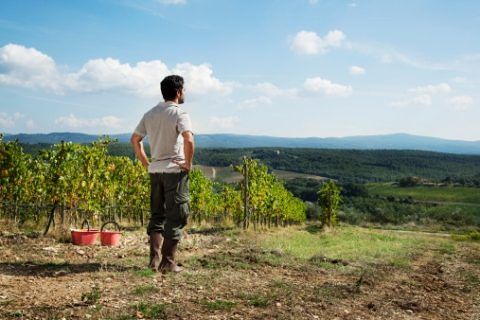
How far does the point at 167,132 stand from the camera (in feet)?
18.3

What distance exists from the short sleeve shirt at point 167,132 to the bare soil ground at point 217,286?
4.55 ft

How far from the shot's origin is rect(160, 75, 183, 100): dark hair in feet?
18.5

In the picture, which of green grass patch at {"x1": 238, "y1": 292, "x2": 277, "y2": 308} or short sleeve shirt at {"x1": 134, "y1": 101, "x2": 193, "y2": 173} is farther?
short sleeve shirt at {"x1": 134, "y1": 101, "x2": 193, "y2": 173}

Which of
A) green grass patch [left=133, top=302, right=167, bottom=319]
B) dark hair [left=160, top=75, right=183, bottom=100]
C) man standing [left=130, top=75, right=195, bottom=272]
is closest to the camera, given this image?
green grass patch [left=133, top=302, right=167, bottom=319]

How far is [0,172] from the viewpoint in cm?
1077

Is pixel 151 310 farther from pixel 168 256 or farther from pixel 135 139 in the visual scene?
pixel 135 139

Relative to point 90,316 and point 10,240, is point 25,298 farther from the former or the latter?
point 10,240

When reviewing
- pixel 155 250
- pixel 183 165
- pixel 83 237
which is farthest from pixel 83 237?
pixel 183 165

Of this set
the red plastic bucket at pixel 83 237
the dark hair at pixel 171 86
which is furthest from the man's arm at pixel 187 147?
the red plastic bucket at pixel 83 237

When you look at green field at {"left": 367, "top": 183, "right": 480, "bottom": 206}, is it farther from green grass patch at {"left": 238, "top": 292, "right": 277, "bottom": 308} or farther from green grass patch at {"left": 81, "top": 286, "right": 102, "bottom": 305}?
green grass patch at {"left": 81, "top": 286, "right": 102, "bottom": 305}

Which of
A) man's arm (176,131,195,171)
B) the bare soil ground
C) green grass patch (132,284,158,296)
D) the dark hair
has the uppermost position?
the dark hair

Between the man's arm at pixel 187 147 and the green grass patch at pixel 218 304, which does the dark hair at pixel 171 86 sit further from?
the green grass patch at pixel 218 304

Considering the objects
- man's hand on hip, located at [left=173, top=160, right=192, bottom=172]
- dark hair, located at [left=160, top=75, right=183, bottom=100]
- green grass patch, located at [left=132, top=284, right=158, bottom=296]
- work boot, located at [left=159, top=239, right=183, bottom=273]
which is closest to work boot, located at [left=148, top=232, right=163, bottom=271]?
work boot, located at [left=159, top=239, right=183, bottom=273]

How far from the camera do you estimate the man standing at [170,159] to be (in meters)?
5.53
